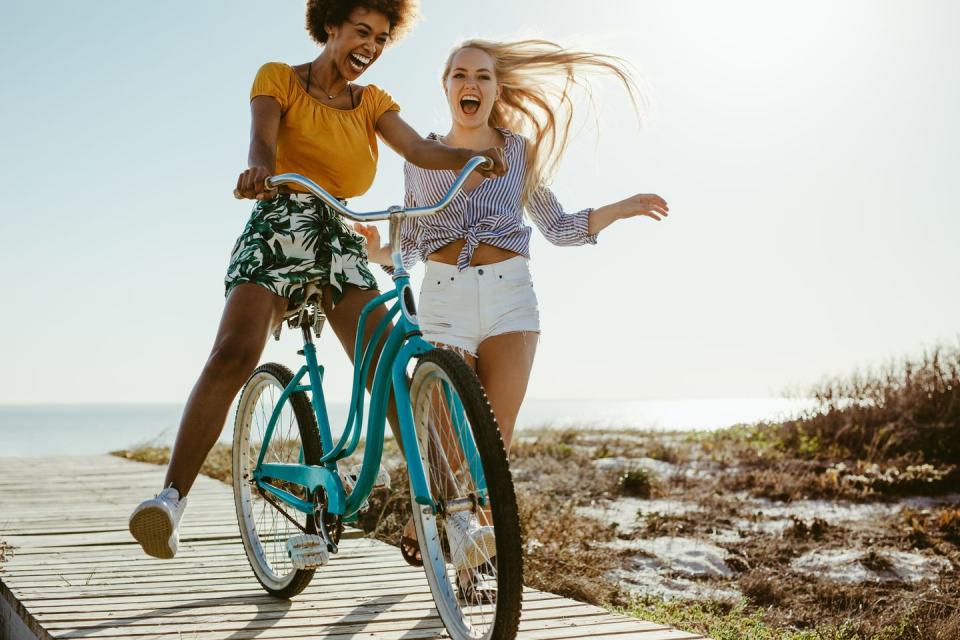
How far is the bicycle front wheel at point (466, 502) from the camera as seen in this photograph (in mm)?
2254

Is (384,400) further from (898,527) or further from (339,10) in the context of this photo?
(898,527)

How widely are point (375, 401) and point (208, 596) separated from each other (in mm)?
1436

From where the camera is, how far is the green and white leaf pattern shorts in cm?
320

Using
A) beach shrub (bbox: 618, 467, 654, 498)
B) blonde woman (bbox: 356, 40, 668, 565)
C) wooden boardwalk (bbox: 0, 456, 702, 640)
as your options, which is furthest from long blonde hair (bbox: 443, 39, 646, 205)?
beach shrub (bbox: 618, 467, 654, 498)

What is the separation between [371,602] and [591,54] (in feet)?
8.92

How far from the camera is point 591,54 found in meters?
4.59

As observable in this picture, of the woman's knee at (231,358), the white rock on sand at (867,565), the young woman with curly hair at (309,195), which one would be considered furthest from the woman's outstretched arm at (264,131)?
the white rock on sand at (867,565)

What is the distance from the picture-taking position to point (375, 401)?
2764 millimetres

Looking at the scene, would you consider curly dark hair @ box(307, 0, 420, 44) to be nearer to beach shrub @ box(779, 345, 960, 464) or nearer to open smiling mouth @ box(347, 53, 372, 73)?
open smiling mouth @ box(347, 53, 372, 73)

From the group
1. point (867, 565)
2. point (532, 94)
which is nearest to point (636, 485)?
point (867, 565)

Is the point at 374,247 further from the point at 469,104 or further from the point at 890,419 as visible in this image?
the point at 890,419

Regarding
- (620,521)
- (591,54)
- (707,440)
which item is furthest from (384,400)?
(707,440)

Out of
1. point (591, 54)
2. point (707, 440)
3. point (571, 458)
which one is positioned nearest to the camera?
point (591, 54)

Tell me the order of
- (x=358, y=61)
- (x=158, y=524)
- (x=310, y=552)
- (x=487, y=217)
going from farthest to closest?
(x=487, y=217), (x=358, y=61), (x=310, y=552), (x=158, y=524)
